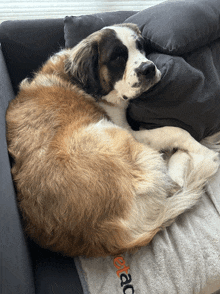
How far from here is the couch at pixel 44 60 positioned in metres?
0.91

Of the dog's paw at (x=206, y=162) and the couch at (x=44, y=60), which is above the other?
the couch at (x=44, y=60)

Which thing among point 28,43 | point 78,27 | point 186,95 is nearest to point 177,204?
point 186,95

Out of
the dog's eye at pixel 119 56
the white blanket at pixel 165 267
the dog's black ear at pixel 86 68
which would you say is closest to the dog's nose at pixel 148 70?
the dog's eye at pixel 119 56

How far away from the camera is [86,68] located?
1358 millimetres

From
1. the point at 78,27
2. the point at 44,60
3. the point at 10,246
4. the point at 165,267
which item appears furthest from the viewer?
the point at 44,60

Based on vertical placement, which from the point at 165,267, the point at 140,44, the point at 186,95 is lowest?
the point at 165,267

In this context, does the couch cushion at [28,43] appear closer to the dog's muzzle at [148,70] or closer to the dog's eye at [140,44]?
the dog's eye at [140,44]

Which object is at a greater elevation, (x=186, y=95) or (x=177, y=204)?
(x=186, y=95)

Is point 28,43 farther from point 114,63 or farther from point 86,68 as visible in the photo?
point 114,63

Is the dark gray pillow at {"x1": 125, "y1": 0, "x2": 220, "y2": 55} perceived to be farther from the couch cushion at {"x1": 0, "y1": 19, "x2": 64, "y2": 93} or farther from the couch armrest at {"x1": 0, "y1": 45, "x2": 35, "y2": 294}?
the couch armrest at {"x1": 0, "y1": 45, "x2": 35, "y2": 294}

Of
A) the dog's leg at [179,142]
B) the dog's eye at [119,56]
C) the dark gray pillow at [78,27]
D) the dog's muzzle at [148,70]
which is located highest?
the dark gray pillow at [78,27]

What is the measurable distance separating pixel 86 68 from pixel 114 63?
16 centimetres

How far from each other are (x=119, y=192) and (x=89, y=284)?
0.39 metres

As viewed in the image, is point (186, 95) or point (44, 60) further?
point (44, 60)
